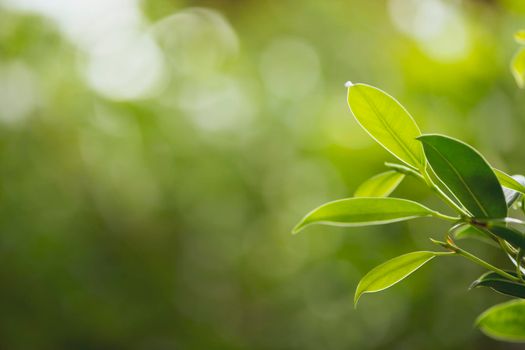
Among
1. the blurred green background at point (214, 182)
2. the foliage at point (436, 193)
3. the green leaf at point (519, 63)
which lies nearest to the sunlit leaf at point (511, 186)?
the foliage at point (436, 193)

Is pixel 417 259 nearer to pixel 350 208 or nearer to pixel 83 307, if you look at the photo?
pixel 350 208

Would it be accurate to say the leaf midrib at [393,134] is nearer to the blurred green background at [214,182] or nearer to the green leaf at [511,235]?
the green leaf at [511,235]

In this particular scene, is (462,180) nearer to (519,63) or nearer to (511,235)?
(511,235)

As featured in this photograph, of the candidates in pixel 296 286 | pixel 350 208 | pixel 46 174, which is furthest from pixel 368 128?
pixel 46 174

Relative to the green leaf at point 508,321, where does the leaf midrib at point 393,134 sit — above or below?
above

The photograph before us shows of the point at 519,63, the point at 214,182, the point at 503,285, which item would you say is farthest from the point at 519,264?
the point at 214,182

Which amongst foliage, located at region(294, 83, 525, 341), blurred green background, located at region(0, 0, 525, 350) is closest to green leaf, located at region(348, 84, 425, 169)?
foliage, located at region(294, 83, 525, 341)
